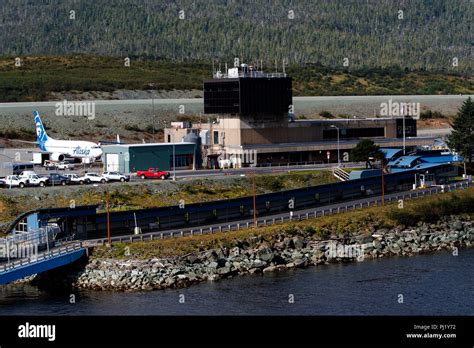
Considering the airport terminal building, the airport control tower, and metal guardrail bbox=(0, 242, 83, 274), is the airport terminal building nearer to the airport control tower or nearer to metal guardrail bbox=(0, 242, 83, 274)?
the airport control tower

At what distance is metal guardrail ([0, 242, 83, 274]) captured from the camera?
64.9 m

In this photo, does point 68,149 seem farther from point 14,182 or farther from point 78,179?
point 14,182

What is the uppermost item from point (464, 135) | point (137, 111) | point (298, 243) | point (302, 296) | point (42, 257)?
point (137, 111)

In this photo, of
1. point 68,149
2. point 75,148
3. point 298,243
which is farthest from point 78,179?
point 68,149

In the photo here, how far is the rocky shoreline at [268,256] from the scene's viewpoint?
68438 millimetres

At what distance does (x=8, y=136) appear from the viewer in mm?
137750

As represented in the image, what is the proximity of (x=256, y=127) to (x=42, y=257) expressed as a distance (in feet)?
159

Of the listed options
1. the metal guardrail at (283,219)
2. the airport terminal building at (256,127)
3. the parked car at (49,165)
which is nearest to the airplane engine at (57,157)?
the parked car at (49,165)

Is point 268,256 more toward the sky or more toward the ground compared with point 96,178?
more toward the ground

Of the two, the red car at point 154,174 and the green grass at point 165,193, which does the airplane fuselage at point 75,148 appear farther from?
the green grass at point 165,193

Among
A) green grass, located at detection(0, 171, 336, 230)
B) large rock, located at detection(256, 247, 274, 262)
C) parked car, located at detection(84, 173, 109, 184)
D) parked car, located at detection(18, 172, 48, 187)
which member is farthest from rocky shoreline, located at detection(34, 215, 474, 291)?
parked car, located at detection(18, 172, 48, 187)

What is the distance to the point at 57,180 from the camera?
9088 cm

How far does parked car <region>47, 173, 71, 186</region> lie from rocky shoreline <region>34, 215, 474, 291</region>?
2074 centimetres
